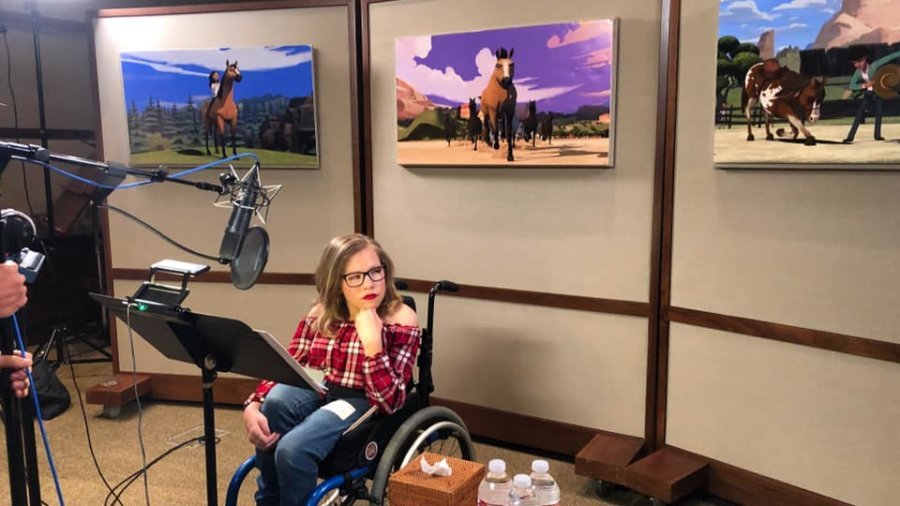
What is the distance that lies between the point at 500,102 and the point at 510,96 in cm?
5

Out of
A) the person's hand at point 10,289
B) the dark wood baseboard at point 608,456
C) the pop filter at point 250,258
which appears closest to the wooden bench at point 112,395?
the pop filter at point 250,258

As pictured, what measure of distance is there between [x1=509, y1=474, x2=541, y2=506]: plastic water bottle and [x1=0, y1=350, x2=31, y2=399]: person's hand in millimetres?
1157

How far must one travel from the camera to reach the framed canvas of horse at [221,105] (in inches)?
124

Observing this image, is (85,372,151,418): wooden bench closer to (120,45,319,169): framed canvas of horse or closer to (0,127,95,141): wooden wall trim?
(120,45,319,169): framed canvas of horse

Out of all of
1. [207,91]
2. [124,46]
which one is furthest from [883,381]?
[124,46]

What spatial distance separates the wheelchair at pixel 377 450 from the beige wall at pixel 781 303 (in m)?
0.96

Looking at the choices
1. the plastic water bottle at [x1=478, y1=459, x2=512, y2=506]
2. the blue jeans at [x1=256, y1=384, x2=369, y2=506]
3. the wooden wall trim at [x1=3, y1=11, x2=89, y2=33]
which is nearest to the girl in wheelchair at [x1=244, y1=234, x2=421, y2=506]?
the blue jeans at [x1=256, y1=384, x2=369, y2=506]

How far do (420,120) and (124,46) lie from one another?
155 cm

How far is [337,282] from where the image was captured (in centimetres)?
218

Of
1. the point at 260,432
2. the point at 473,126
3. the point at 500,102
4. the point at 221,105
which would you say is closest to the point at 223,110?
the point at 221,105

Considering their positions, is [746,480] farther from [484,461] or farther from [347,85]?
[347,85]

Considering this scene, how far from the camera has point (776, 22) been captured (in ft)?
7.11

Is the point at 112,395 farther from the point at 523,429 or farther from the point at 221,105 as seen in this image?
the point at 523,429

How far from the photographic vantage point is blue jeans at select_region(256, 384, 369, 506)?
74.3 inches
